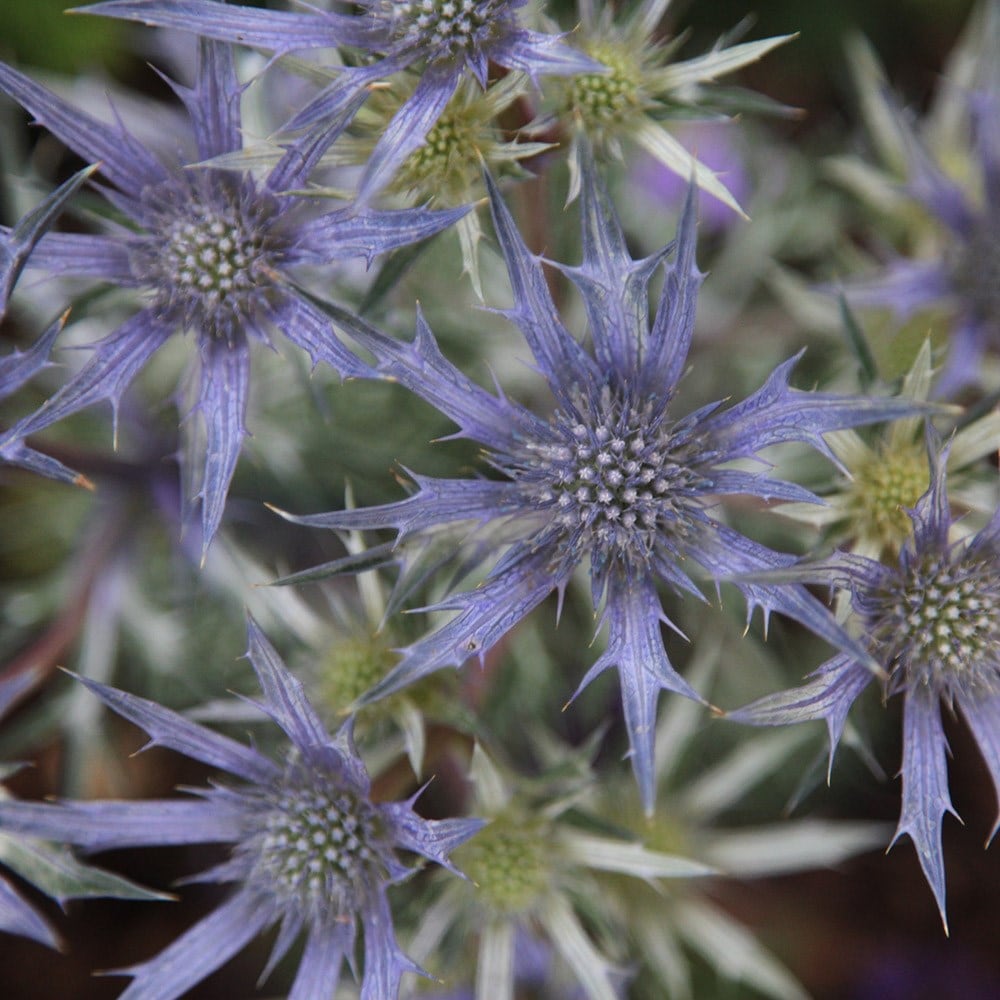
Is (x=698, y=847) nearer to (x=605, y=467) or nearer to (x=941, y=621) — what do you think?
(x=941, y=621)

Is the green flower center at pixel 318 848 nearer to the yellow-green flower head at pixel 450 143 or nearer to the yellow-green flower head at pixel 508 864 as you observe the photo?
the yellow-green flower head at pixel 508 864

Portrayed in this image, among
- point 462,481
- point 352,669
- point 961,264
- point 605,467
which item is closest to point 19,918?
point 352,669

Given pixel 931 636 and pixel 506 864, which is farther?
pixel 506 864

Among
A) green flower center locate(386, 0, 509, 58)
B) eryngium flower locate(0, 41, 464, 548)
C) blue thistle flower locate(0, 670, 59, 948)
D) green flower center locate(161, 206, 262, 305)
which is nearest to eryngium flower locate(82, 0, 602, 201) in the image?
green flower center locate(386, 0, 509, 58)

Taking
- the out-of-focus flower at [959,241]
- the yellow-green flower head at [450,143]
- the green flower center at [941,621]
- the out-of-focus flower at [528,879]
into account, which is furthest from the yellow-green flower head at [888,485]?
the yellow-green flower head at [450,143]

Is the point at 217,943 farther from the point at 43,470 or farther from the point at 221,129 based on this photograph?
the point at 221,129

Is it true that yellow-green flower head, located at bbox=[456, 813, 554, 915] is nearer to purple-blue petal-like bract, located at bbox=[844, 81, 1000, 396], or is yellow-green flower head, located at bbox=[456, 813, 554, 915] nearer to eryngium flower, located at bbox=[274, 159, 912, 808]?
eryngium flower, located at bbox=[274, 159, 912, 808]

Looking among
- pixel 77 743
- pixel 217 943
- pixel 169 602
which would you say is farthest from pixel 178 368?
pixel 217 943
